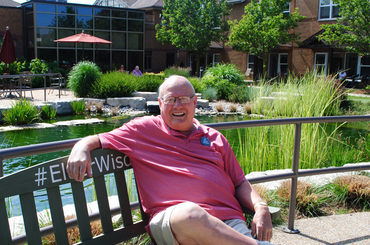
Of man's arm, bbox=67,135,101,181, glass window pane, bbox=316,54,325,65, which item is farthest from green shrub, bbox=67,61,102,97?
glass window pane, bbox=316,54,325,65

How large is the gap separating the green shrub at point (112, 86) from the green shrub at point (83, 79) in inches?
10.4

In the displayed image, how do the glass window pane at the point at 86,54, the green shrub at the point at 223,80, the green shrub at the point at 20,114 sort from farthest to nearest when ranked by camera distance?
the glass window pane at the point at 86,54 → the green shrub at the point at 223,80 → the green shrub at the point at 20,114

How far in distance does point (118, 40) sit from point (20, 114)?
59.6ft

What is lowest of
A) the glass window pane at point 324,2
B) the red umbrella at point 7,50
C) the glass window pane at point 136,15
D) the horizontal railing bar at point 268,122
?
the horizontal railing bar at point 268,122

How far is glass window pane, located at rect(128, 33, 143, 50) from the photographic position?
28234 millimetres

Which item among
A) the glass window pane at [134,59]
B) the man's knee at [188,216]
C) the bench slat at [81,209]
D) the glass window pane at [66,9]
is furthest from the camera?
the glass window pane at [134,59]

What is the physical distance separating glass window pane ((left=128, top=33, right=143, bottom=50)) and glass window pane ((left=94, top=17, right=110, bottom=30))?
2.09 meters

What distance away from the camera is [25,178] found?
169 centimetres

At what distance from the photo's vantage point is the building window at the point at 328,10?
23.4 meters

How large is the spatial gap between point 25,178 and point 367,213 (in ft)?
10.5

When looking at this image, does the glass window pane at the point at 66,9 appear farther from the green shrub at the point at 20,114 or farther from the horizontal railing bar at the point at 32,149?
the horizontal railing bar at the point at 32,149

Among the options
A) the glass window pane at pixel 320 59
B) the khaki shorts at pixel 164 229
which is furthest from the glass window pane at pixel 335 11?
the khaki shorts at pixel 164 229

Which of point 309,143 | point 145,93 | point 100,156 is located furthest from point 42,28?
point 100,156

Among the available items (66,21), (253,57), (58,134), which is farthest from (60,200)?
(253,57)
